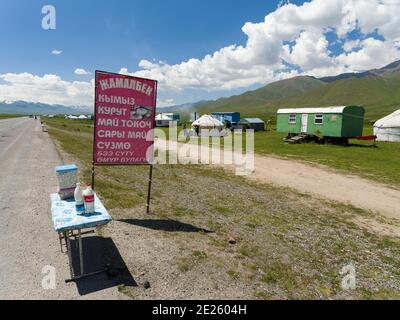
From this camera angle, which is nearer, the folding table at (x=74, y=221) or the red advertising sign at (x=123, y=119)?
the folding table at (x=74, y=221)

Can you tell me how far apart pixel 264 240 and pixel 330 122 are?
92.0 ft

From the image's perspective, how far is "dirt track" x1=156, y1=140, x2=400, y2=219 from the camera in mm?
12055

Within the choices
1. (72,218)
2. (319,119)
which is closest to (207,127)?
(319,119)

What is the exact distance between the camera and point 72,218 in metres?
5.51

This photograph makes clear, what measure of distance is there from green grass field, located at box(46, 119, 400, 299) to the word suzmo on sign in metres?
3.79

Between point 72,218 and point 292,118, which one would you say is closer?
point 72,218

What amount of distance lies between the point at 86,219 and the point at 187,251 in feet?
8.15

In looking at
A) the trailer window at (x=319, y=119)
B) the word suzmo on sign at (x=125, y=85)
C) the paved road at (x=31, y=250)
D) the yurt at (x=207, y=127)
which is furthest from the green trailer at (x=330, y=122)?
the paved road at (x=31, y=250)

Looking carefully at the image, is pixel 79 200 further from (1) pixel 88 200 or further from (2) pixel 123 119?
(2) pixel 123 119

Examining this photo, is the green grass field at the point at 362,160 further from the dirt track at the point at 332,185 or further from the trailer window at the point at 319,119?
the trailer window at the point at 319,119

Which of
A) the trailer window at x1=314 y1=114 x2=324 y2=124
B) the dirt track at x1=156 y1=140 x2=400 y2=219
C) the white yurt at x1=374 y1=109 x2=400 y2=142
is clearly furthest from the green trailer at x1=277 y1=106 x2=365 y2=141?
the dirt track at x1=156 y1=140 x2=400 y2=219

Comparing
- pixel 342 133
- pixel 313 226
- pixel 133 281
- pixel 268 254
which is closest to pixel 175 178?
pixel 313 226

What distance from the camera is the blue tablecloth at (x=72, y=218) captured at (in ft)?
17.1

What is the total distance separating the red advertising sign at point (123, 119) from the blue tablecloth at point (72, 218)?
2.37 metres
